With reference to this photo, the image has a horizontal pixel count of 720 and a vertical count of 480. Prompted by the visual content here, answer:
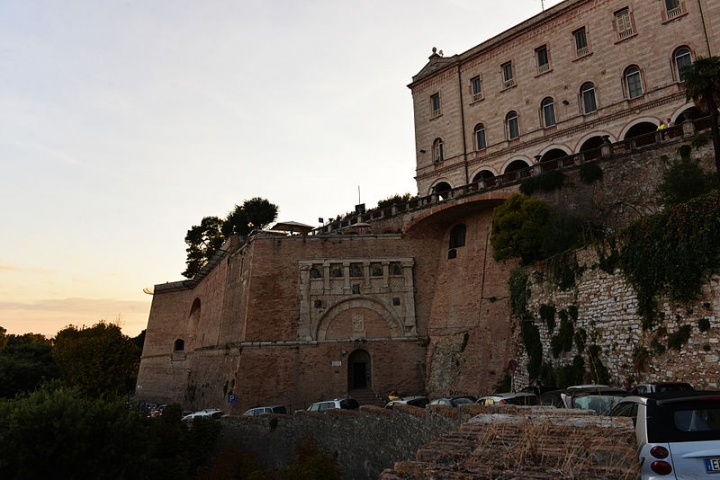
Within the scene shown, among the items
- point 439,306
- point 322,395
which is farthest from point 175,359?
point 439,306

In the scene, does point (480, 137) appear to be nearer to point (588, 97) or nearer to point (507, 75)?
point (507, 75)

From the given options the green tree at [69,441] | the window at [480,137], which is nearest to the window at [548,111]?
the window at [480,137]

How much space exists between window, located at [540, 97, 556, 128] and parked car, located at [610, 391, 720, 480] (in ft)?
87.2

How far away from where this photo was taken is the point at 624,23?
2709 centimetres

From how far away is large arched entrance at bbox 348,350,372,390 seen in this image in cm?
2659

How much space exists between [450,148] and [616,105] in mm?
10713

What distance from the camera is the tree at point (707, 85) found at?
1744 cm

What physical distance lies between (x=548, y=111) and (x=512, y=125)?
7.82ft

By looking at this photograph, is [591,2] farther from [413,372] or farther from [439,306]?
[413,372]

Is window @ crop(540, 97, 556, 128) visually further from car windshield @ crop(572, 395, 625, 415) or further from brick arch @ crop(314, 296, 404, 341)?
Result: car windshield @ crop(572, 395, 625, 415)

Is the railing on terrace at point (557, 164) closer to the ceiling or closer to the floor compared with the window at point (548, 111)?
closer to the floor

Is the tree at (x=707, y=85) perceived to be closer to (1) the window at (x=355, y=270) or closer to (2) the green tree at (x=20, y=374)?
(1) the window at (x=355, y=270)

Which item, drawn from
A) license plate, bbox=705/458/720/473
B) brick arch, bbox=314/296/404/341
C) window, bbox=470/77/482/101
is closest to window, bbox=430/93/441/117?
window, bbox=470/77/482/101

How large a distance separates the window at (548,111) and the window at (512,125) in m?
1.80
